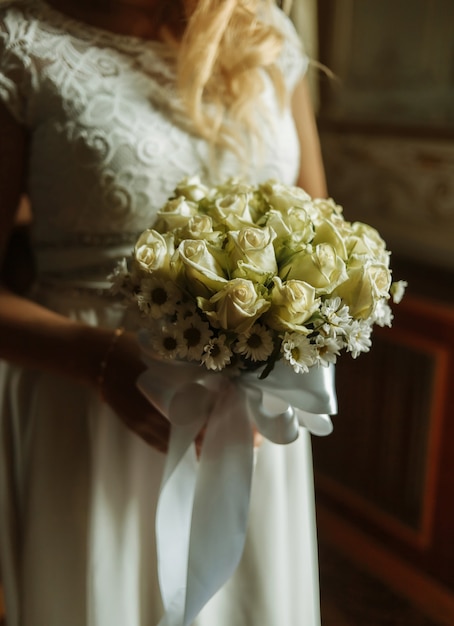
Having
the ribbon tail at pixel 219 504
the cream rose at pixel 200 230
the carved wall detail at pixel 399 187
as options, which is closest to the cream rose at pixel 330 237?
the cream rose at pixel 200 230

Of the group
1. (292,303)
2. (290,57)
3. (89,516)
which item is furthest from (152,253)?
(290,57)

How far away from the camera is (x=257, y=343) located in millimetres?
590

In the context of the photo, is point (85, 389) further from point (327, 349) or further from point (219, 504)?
point (327, 349)

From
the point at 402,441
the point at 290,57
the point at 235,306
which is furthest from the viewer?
the point at 402,441

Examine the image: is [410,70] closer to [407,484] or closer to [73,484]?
[407,484]

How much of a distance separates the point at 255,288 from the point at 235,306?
34mm

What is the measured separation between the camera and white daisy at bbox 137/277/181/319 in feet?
1.97

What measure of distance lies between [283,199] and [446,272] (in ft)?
3.24

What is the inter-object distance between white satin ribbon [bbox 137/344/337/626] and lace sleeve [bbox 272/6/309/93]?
49 cm

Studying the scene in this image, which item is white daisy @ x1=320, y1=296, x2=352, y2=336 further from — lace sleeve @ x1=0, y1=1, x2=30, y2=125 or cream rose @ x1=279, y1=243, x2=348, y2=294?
lace sleeve @ x1=0, y1=1, x2=30, y2=125

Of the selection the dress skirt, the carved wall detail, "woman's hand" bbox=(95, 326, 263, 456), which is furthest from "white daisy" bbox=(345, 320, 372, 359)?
the carved wall detail

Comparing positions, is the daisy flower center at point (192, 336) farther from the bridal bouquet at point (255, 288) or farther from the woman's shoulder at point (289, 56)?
the woman's shoulder at point (289, 56)

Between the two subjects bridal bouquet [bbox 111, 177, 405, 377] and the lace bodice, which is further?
the lace bodice

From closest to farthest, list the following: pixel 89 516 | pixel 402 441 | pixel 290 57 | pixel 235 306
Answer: pixel 235 306, pixel 89 516, pixel 290 57, pixel 402 441
